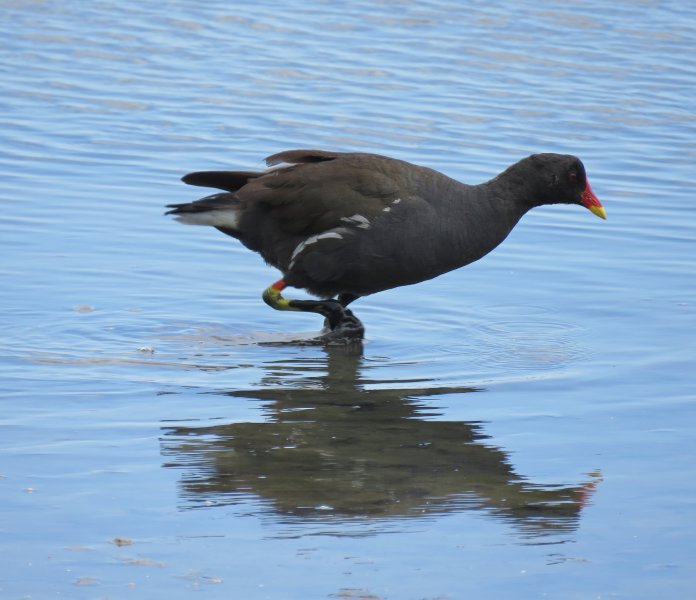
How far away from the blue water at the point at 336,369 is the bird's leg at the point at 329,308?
139mm

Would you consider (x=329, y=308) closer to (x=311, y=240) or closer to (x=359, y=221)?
(x=311, y=240)

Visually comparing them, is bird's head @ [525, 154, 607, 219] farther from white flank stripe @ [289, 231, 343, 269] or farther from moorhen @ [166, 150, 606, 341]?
white flank stripe @ [289, 231, 343, 269]

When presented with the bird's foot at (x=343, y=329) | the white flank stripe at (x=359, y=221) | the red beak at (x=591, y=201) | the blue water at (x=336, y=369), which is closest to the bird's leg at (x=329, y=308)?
the bird's foot at (x=343, y=329)

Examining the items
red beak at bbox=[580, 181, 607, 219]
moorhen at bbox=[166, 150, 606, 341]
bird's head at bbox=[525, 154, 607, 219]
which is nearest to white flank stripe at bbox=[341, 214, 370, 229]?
moorhen at bbox=[166, 150, 606, 341]

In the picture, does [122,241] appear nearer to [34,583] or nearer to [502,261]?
[502,261]

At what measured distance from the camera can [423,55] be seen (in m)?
17.6

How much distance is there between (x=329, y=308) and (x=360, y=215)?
689 millimetres

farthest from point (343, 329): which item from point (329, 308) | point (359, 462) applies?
point (359, 462)

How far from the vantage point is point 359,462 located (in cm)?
595

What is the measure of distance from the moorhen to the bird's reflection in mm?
1079

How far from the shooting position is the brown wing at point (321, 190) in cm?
808

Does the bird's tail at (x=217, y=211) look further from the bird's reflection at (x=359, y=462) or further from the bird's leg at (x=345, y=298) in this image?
the bird's reflection at (x=359, y=462)

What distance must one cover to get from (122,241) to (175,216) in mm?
1136

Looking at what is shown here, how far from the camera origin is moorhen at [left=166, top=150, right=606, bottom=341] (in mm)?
8039
